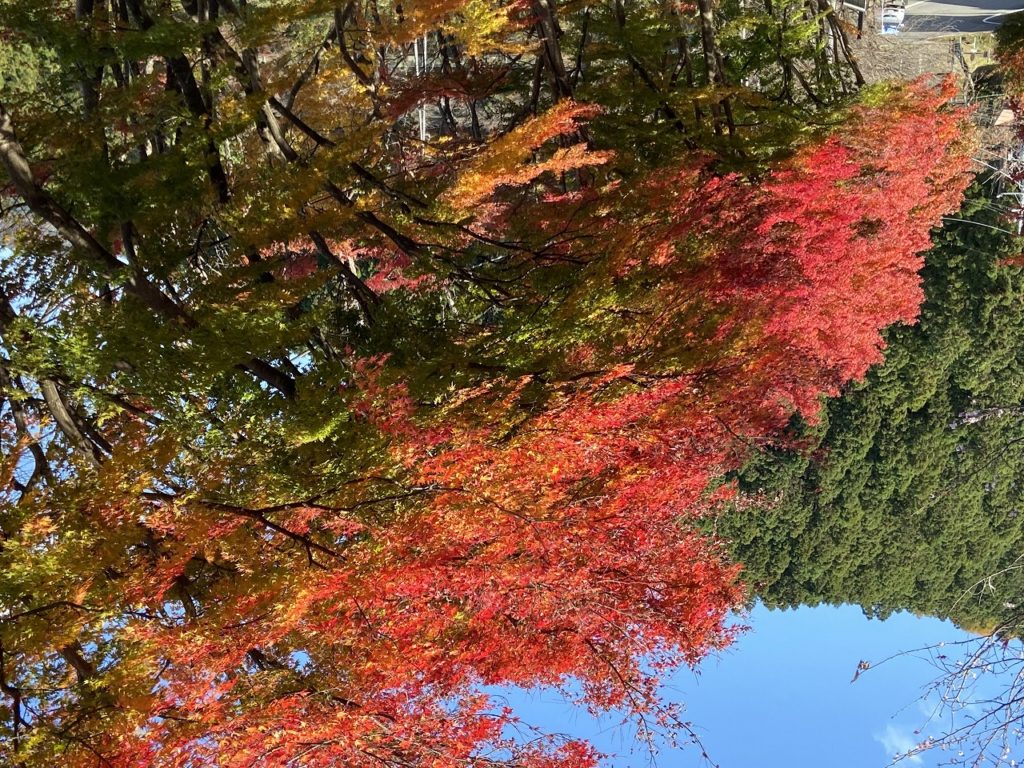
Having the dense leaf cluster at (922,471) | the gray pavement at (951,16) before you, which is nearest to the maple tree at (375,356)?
the gray pavement at (951,16)

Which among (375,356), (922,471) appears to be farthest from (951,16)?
(375,356)

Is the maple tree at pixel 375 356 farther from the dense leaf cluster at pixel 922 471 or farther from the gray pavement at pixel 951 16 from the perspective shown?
the dense leaf cluster at pixel 922 471

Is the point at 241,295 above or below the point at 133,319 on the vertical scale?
above

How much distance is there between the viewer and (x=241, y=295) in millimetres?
5152

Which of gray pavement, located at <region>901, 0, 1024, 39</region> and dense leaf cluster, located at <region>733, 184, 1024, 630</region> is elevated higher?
gray pavement, located at <region>901, 0, 1024, 39</region>

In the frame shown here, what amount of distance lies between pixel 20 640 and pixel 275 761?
7.76 feet

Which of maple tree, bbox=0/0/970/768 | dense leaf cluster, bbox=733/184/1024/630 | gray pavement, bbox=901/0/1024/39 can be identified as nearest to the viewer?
maple tree, bbox=0/0/970/768

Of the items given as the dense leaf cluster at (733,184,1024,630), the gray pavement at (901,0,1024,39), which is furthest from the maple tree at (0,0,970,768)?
the dense leaf cluster at (733,184,1024,630)

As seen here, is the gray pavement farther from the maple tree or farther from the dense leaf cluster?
the maple tree

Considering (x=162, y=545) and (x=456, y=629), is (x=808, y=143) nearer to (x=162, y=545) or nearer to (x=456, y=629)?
(x=456, y=629)

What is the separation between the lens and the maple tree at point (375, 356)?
4.71 metres


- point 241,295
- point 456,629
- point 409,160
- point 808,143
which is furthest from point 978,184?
point 241,295

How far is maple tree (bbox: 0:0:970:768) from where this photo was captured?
4.71 meters

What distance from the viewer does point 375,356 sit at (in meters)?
7.07
